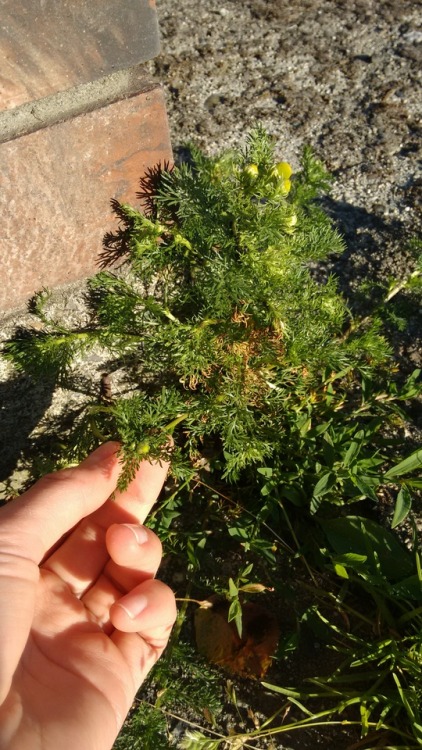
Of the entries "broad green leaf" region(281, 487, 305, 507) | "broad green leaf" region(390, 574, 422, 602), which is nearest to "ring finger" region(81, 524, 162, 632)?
"broad green leaf" region(281, 487, 305, 507)

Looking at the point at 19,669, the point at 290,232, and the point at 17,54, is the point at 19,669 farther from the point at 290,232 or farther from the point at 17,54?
the point at 17,54

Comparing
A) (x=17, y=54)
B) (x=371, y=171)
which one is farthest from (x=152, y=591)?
(x=371, y=171)

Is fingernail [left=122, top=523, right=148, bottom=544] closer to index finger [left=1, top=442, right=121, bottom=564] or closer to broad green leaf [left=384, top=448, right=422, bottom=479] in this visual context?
index finger [left=1, top=442, right=121, bottom=564]

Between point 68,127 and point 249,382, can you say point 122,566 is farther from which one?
point 68,127

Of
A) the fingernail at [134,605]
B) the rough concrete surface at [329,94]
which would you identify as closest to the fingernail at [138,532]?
the fingernail at [134,605]

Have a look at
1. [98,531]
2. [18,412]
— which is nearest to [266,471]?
[98,531]

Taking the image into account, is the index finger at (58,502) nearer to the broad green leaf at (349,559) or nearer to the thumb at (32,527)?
the thumb at (32,527)
